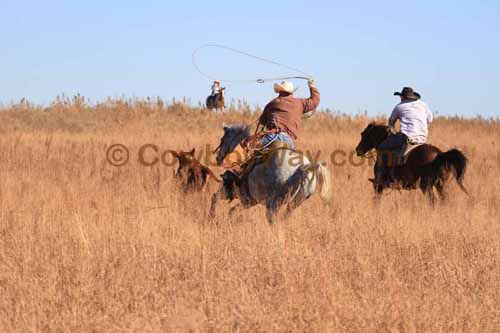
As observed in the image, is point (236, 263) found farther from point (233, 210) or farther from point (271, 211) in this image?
point (233, 210)

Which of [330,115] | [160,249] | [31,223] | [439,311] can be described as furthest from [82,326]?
[330,115]

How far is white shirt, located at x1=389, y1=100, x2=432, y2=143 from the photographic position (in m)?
12.1

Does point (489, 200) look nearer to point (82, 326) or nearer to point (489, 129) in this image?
point (82, 326)

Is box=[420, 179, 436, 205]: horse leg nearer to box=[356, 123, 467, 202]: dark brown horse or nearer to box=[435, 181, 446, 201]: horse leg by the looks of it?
box=[356, 123, 467, 202]: dark brown horse

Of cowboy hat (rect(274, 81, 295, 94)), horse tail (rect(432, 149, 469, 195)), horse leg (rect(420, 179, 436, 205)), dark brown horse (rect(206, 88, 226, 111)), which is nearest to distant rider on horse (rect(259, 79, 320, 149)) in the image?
cowboy hat (rect(274, 81, 295, 94))

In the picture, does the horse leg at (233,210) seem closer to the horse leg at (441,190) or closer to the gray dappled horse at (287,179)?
the gray dappled horse at (287,179)

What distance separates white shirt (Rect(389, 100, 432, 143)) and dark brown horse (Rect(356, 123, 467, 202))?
0.80ft

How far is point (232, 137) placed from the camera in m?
10.7

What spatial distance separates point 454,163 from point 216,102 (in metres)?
17.3

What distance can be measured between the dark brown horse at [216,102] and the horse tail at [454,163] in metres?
16.7

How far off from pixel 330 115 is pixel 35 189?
660 inches

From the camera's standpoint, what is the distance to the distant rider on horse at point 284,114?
9.91 meters

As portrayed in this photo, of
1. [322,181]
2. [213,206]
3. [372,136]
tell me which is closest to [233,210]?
[213,206]

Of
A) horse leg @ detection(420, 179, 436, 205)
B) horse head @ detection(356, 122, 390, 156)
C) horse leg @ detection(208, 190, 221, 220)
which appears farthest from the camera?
horse head @ detection(356, 122, 390, 156)
